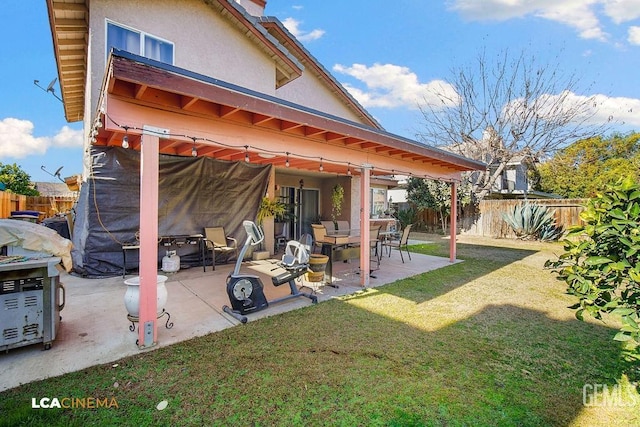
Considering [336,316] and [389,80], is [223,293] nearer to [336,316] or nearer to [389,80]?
[336,316]

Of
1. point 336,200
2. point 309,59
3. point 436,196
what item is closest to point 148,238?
point 336,200

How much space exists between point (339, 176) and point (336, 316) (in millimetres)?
8073

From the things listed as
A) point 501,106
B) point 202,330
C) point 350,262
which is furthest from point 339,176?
point 501,106

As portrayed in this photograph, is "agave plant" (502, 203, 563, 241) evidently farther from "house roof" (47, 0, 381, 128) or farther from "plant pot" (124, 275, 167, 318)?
"plant pot" (124, 275, 167, 318)

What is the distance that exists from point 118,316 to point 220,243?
3.39 m

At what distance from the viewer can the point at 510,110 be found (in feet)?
53.2

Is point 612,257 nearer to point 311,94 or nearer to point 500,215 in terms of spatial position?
point 311,94

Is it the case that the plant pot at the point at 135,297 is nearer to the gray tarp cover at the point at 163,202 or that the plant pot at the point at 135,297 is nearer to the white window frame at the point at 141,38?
the gray tarp cover at the point at 163,202

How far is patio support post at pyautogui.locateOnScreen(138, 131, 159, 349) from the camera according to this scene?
3.14 meters

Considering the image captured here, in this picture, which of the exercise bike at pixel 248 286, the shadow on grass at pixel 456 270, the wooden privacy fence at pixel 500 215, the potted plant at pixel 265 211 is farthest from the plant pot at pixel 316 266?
the wooden privacy fence at pixel 500 215

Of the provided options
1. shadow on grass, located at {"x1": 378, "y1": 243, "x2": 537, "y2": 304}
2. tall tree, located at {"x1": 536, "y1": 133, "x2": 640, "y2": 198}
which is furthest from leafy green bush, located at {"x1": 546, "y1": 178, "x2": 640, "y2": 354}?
tall tree, located at {"x1": 536, "y1": 133, "x2": 640, "y2": 198}

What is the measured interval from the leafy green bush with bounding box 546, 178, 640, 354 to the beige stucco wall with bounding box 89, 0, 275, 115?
771 cm

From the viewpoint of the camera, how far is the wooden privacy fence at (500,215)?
1246 centimetres

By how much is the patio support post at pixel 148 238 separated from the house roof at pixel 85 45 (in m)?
5.15
